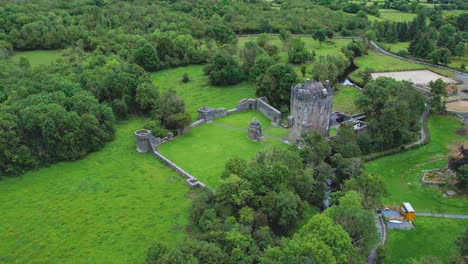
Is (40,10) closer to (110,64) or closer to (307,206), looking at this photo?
(110,64)

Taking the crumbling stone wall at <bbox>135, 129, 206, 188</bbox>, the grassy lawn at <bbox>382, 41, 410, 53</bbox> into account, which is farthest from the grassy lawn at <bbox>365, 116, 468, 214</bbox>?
the grassy lawn at <bbox>382, 41, 410, 53</bbox>

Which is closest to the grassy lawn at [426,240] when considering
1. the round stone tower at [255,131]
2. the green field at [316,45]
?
the round stone tower at [255,131]

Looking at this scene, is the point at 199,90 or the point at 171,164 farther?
the point at 199,90

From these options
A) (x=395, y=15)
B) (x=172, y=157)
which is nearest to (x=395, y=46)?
(x=395, y=15)

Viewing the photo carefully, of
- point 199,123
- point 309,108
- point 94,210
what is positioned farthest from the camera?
point 199,123

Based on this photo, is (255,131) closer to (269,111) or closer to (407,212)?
(269,111)

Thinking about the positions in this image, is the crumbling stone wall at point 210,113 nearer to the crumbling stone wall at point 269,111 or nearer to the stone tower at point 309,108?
the crumbling stone wall at point 269,111

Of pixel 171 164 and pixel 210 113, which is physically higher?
pixel 210 113

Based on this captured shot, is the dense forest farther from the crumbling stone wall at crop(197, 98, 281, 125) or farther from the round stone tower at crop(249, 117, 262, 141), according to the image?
the round stone tower at crop(249, 117, 262, 141)
